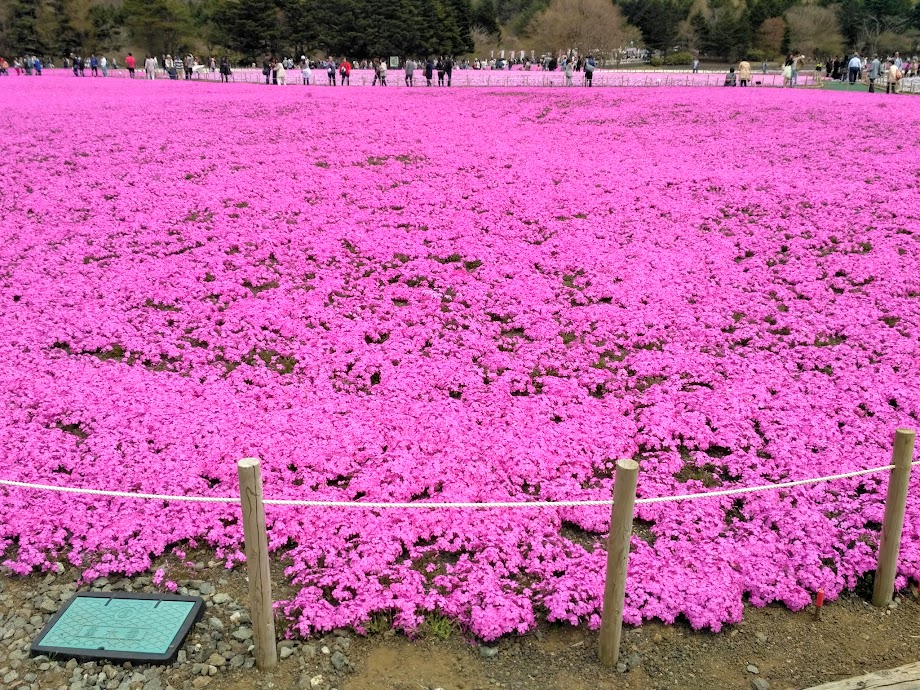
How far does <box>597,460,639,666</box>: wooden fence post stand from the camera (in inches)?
174

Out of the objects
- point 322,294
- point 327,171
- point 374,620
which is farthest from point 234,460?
point 327,171

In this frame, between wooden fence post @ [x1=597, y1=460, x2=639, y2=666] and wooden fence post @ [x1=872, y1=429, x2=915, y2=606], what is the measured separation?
192 cm

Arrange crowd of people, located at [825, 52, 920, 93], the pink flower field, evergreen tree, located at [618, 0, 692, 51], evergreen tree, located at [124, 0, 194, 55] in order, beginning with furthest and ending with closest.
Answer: evergreen tree, located at [618, 0, 692, 51]
evergreen tree, located at [124, 0, 194, 55]
crowd of people, located at [825, 52, 920, 93]
the pink flower field

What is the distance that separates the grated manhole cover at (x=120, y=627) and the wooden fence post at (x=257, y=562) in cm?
66

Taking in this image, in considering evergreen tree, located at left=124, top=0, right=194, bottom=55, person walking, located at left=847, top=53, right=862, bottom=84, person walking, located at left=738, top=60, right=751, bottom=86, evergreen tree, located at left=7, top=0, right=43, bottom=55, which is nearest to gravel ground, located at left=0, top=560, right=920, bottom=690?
person walking, located at left=847, top=53, right=862, bottom=84

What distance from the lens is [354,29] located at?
7562cm

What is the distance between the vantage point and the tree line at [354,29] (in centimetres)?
7281

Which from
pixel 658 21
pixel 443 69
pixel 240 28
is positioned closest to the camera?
pixel 443 69

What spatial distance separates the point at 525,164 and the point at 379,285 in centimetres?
858

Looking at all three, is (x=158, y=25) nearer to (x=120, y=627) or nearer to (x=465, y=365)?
(x=465, y=365)

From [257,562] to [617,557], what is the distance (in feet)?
7.52

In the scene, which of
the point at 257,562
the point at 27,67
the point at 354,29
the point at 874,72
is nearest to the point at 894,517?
the point at 257,562

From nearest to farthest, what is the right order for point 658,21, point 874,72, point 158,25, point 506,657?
point 506,657, point 874,72, point 158,25, point 658,21

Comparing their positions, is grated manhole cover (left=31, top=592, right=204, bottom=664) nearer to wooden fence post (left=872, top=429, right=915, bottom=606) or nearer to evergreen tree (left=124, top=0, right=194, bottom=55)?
wooden fence post (left=872, top=429, right=915, bottom=606)
